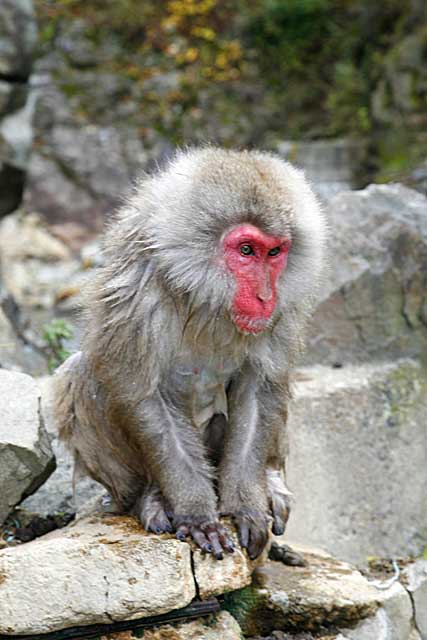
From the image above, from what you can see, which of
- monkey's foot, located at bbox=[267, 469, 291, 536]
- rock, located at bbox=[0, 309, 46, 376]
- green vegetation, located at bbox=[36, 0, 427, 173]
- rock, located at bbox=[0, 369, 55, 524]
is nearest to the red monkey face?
monkey's foot, located at bbox=[267, 469, 291, 536]

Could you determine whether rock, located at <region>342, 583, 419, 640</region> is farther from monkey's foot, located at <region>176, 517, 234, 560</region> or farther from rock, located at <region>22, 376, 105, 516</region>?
rock, located at <region>22, 376, 105, 516</region>

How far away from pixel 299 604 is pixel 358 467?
1.44 meters

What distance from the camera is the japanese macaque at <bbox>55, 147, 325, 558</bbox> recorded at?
9.87 feet

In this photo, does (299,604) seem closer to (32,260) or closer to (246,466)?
(246,466)

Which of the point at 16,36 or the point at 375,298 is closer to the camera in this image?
the point at 375,298

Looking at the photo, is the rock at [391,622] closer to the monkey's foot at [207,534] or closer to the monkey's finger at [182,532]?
the monkey's foot at [207,534]

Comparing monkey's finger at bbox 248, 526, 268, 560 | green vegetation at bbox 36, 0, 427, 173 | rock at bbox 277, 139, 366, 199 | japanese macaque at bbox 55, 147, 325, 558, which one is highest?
green vegetation at bbox 36, 0, 427, 173

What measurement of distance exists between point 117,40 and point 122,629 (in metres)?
11.1

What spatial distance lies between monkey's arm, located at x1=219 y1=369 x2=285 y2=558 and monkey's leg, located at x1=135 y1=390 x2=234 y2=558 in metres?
0.09

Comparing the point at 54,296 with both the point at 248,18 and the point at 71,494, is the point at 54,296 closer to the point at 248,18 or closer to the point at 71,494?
the point at 248,18

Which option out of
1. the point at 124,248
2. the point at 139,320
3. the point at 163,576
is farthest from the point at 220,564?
the point at 124,248

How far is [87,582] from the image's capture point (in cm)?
288

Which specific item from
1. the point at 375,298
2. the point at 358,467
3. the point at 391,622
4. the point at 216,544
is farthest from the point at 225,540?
the point at 375,298

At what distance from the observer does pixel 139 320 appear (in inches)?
122
